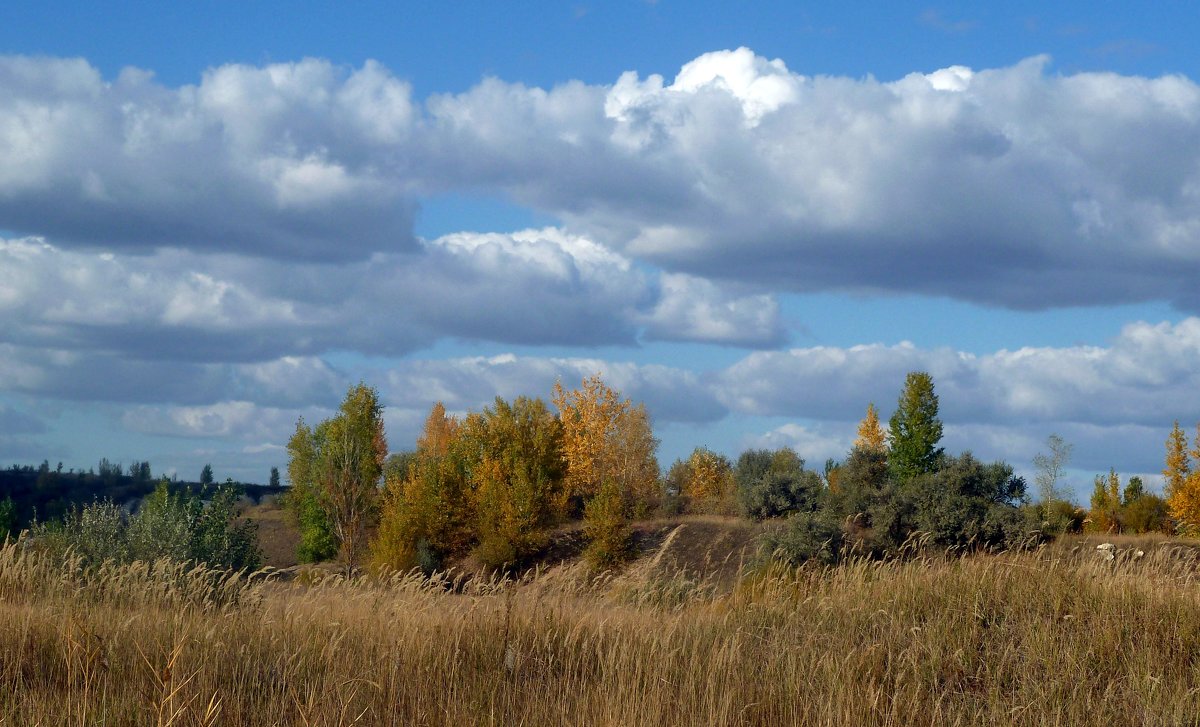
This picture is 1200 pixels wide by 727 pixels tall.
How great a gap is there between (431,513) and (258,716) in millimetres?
42541

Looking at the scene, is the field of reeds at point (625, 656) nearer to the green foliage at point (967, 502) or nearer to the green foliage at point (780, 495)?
the green foliage at point (967, 502)

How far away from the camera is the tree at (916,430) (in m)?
52.1

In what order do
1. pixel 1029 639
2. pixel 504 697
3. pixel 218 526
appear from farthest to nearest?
pixel 218 526
pixel 1029 639
pixel 504 697

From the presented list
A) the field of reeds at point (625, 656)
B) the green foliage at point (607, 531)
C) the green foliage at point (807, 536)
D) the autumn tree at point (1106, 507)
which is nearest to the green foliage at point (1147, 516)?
the autumn tree at point (1106, 507)

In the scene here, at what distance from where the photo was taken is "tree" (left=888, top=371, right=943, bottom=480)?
52.1 meters

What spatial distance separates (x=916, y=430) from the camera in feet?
172

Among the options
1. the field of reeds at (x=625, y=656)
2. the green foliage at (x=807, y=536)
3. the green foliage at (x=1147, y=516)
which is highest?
the field of reeds at (x=625, y=656)

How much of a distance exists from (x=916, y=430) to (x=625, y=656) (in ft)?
158

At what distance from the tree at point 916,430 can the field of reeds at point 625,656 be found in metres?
43.8

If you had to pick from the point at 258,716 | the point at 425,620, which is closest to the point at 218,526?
the point at 425,620

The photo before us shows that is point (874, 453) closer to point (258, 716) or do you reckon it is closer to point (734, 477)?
point (734, 477)

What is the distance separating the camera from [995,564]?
1012cm

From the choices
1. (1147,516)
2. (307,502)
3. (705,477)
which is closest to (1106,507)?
(1147,516)

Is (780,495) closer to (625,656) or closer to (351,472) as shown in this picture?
(351,472)
